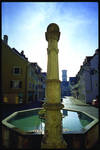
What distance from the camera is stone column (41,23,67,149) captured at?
13.3 feet

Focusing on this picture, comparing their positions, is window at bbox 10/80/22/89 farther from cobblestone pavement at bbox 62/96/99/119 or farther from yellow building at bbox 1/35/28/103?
cobblestone pavement at bbox 62/96/99/119

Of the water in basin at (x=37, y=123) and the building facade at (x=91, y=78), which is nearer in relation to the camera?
the water in basin at (x=37, y=123)

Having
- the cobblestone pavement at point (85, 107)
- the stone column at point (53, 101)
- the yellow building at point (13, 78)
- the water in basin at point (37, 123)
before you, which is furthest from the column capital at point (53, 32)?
the yellow building at point (13, 78)

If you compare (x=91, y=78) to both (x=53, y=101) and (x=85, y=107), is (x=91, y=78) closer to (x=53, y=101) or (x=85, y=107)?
(x=85, y=107)

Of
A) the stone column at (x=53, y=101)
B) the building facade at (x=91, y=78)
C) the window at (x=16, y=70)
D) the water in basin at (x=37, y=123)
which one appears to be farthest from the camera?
the building facade at (x=91, y=78)

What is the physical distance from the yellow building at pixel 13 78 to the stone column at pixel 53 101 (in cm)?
2242

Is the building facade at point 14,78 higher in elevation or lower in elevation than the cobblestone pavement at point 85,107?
higher

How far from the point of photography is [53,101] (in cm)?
419

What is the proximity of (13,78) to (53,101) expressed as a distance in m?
23.8

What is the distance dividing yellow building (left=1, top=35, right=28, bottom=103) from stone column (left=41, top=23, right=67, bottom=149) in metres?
22.4

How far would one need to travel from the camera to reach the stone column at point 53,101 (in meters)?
4.04

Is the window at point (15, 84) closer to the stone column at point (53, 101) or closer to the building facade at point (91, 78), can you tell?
the building facade at point (91, 78)

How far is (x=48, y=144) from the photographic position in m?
4.00

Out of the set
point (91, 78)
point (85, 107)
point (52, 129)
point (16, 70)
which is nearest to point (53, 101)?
point (52, 129)
